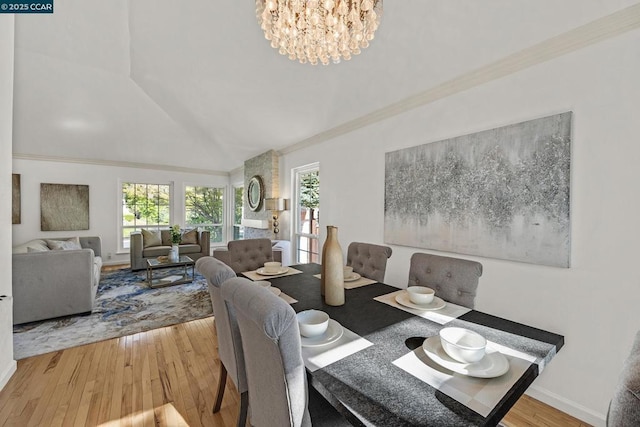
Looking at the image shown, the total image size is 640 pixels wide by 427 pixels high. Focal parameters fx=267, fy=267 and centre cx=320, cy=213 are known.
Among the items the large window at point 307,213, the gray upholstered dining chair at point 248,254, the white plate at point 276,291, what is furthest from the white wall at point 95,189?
the white plate at point 276,291

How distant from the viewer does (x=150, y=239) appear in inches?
214

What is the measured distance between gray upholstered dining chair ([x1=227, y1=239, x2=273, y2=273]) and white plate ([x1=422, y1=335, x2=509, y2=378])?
1.88m

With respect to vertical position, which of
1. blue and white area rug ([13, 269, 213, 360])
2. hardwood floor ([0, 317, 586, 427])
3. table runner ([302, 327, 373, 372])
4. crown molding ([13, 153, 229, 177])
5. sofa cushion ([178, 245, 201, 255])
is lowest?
hardwood floor ([0, 317, 586, 427])

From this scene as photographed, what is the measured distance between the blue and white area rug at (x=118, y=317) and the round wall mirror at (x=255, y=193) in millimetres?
1854

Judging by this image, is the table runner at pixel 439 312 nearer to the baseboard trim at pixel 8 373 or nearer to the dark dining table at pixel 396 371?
the dark dining table at pixel 396 371

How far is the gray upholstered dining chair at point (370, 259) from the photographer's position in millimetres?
2217

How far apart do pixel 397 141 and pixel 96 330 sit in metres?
3.72

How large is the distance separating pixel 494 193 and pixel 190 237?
18.9ft

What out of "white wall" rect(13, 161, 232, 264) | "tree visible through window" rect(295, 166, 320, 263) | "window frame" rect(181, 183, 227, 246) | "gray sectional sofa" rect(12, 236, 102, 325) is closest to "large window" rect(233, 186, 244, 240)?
"window frame" rect(181, 183, 227, 246)

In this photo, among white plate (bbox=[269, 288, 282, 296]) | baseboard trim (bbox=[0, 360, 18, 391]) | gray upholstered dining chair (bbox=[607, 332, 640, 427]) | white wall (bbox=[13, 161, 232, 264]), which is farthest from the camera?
white wall (bbox=[13, 161, 232, 264])

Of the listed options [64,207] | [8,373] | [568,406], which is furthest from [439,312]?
[64,207]

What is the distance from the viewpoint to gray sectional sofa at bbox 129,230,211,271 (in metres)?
5.18

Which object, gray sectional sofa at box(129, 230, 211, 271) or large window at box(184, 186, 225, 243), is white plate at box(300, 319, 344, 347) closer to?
gray sectional sofa at box(129, 230, 211, 271)

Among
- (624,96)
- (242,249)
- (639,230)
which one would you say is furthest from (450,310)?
(242,249)
